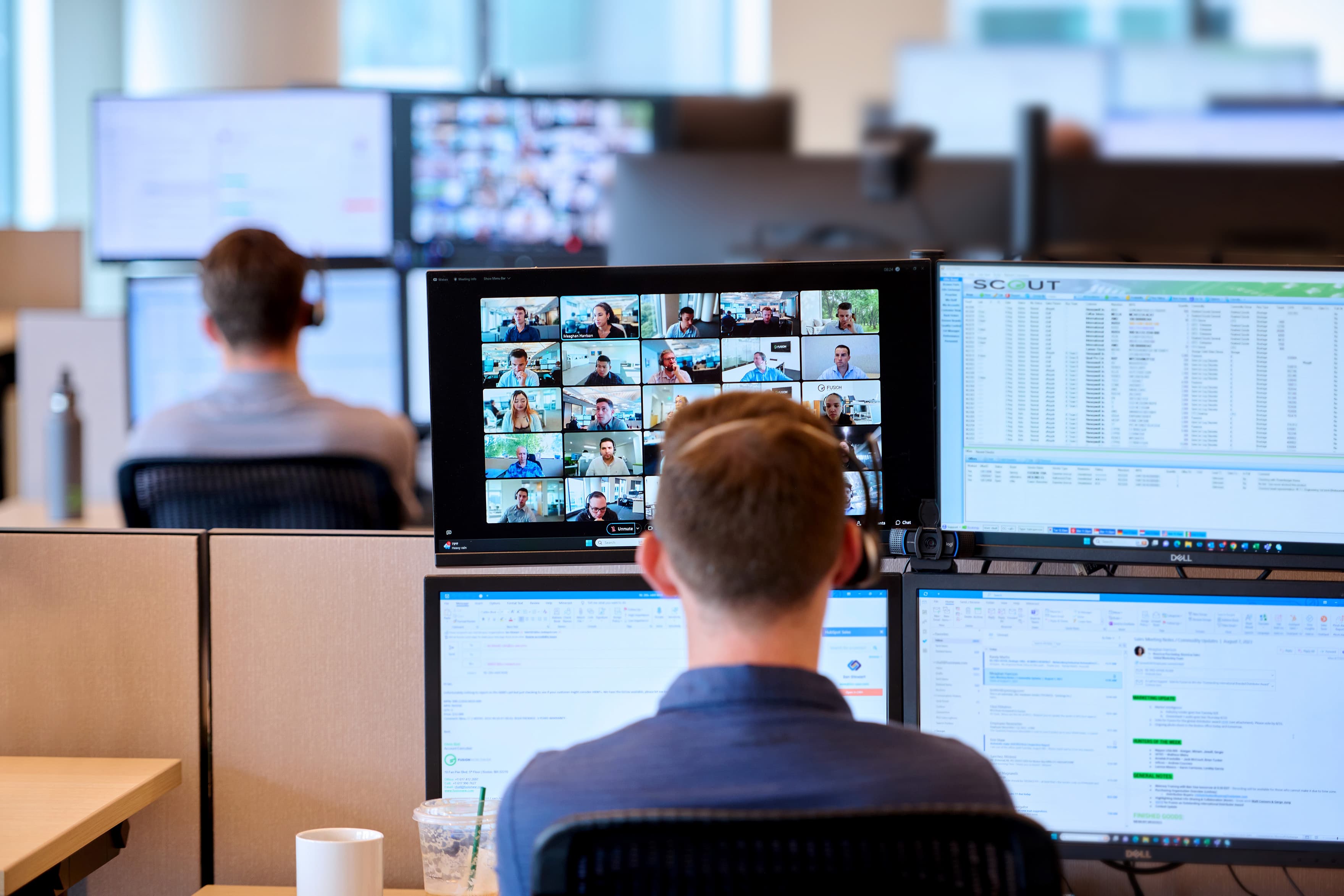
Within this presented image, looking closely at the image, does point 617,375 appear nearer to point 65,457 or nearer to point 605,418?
point 605,418

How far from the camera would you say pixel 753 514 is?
0.96m

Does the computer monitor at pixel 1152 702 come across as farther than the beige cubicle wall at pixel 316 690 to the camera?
No

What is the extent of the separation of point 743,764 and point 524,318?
0.49 m

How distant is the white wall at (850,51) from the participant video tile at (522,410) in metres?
4.47

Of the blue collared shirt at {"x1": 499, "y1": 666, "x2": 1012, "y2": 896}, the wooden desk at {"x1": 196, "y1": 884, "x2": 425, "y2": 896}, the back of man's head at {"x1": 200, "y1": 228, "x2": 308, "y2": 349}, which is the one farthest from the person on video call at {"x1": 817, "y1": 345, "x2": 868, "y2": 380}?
the back of man's head at {"x1": 200, "y1": 228, "x2": 308, "y2": 349}

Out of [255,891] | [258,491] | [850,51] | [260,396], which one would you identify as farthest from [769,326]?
[850,51]

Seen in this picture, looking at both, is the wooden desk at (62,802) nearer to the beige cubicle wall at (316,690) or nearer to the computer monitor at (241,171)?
the beige cubicle wall at (316,690)

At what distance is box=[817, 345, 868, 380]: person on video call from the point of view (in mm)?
1229

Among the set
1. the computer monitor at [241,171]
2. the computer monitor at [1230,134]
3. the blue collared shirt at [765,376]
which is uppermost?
the computer monitor at [1230,134]

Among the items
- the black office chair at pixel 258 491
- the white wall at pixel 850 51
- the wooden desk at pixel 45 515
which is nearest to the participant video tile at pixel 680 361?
the black office chair at pixel 258 491

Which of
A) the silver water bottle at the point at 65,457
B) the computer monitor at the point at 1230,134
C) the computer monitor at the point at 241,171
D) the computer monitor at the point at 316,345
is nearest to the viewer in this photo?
the silver water bottle at the point at 65,457

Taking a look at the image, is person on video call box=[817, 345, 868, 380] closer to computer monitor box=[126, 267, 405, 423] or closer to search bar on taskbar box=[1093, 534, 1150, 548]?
search bar on taskbar box=[1093, 534, 1150, 548]

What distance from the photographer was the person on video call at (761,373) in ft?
4.01

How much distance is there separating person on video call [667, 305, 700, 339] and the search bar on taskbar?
0.41 m
